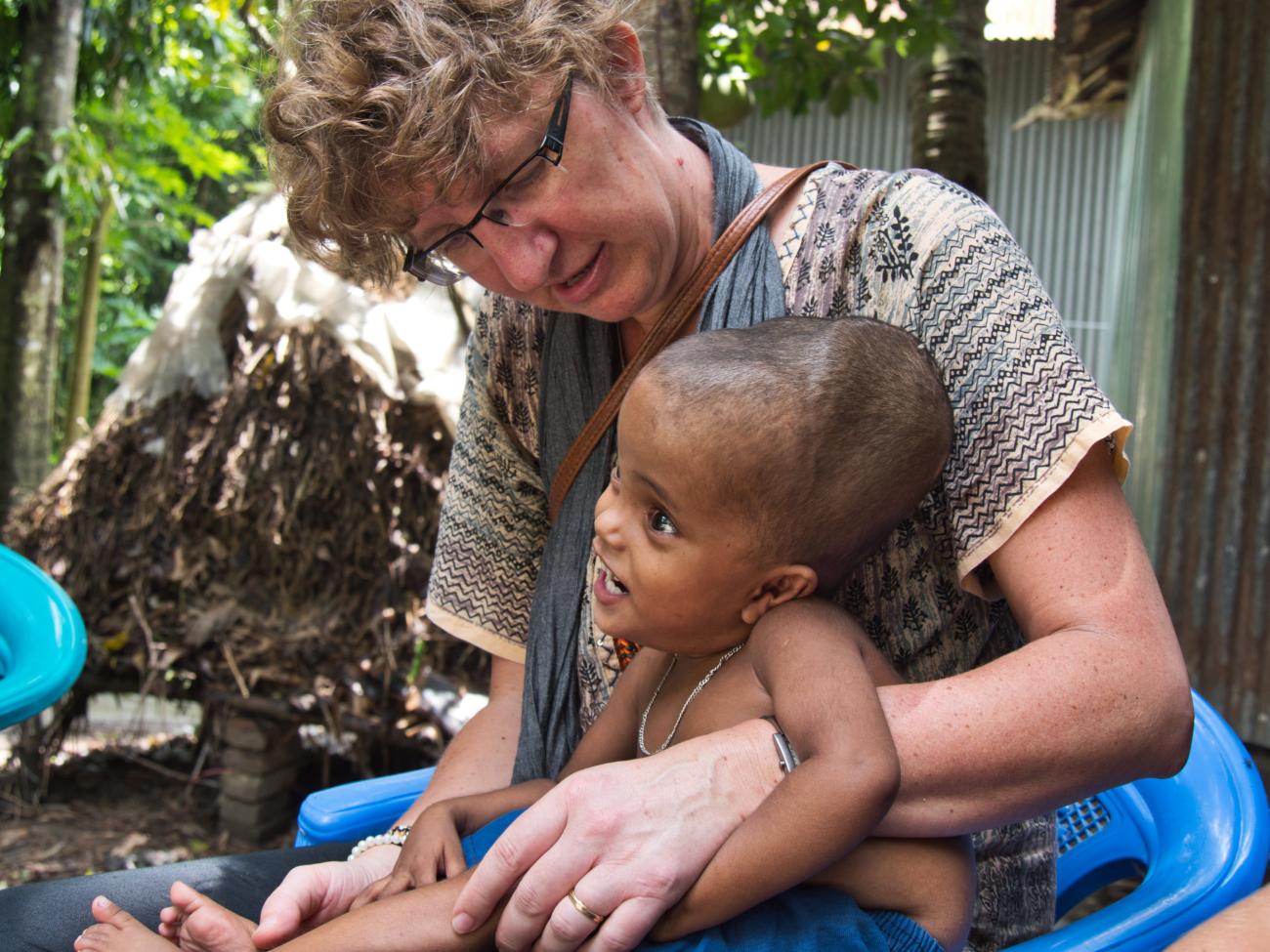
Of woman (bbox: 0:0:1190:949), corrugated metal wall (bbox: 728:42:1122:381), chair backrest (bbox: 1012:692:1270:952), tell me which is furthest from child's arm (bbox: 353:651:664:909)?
corrugated metal wall (bbox: 728:42:1122:381)

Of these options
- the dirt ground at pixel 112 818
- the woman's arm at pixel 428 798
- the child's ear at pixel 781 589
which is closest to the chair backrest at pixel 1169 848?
the child's ear at pixel 781 589

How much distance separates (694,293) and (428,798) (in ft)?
3.19

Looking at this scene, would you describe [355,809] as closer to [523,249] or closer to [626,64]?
[523,249]

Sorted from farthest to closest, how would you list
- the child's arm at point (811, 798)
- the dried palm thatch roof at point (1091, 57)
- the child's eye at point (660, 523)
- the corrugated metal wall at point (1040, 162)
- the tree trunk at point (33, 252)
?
the corrugated metal wall at point (1040, 162)
the dried palm thatch roof at point (1091, 57)
the tree trunk at point (33, 252)
the child's eye at point (660, 523)
the child's arm at point (811, 798)

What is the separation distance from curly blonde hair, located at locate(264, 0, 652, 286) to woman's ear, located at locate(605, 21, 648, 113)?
0.01 m

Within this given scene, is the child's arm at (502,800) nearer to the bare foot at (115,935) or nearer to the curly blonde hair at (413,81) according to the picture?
the bare foot at (115,935)

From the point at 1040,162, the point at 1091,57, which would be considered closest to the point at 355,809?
the point at 1091,57

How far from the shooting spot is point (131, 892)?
1861 millimetres

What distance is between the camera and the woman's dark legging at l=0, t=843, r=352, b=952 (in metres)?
1.74

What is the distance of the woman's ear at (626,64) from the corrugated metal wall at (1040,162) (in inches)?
377

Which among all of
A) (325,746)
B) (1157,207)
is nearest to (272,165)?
(325,746)

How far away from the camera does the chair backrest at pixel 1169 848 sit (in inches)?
69.7

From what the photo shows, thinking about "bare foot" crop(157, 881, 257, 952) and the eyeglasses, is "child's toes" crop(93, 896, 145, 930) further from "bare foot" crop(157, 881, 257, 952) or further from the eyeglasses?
the eyeglasses

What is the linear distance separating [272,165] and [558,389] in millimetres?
592
